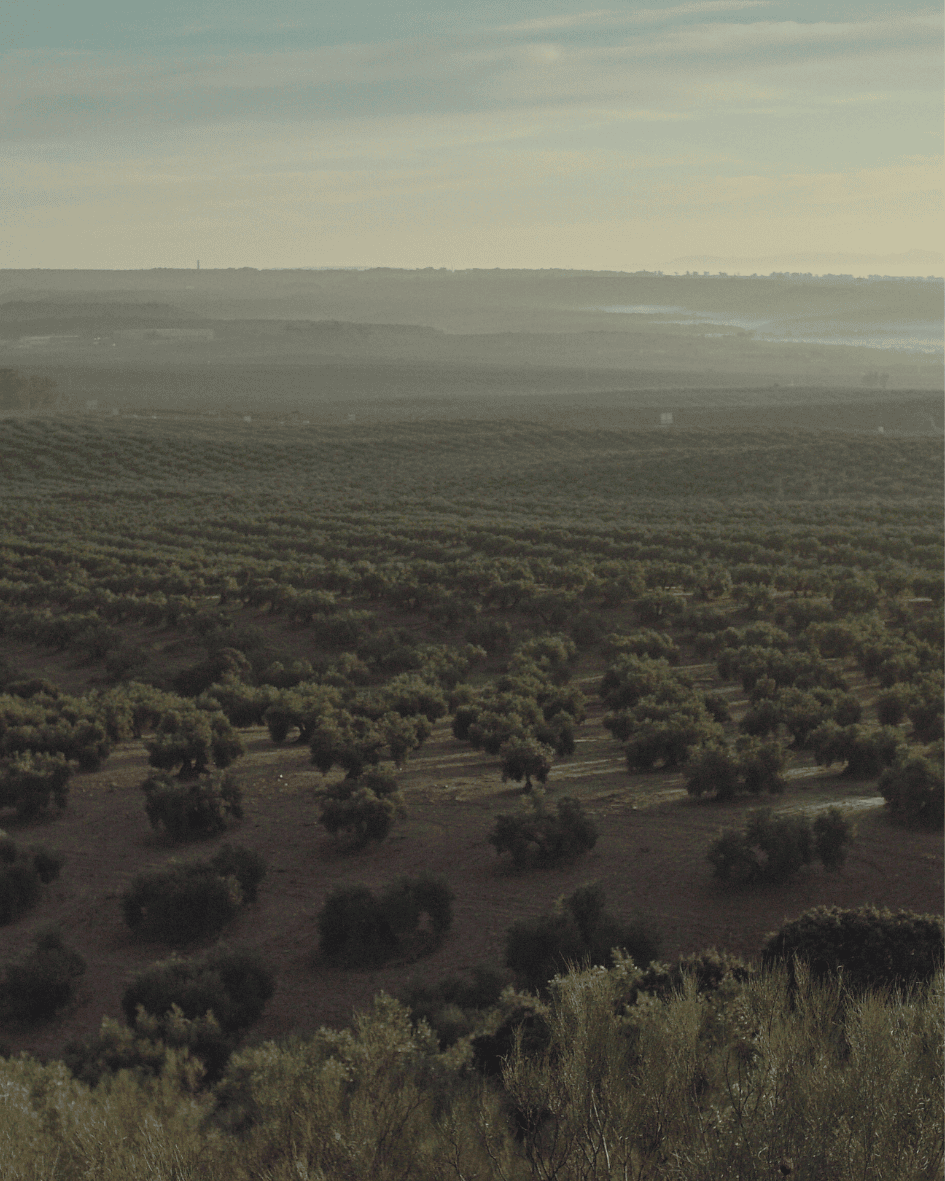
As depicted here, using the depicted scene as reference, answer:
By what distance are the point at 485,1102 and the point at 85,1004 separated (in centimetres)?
724

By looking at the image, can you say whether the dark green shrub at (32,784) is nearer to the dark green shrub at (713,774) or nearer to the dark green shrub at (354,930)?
the dark green shrub at (354,930)

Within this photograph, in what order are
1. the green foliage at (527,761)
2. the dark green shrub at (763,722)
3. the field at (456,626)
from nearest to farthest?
the field at (456,626) → the green foliage at (527,761) → the dark green shrub at (763,722)

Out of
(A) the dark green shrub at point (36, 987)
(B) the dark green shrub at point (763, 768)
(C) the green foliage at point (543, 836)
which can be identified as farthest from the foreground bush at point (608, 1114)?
(B) the dark green shrub at point (763, 768)

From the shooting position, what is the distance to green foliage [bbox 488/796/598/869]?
47.2 ft

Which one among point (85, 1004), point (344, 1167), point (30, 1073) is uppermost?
point (344, 1167)

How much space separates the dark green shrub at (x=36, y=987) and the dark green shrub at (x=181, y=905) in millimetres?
1417

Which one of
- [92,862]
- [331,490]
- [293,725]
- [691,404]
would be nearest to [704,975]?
[92,862]

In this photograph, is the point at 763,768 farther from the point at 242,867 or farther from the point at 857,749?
the point at 242,867

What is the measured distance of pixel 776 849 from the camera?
13.3m

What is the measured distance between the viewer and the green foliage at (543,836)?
14.4 metres

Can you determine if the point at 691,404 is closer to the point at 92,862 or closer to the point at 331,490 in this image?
the point at 331,490

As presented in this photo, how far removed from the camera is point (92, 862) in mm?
15148

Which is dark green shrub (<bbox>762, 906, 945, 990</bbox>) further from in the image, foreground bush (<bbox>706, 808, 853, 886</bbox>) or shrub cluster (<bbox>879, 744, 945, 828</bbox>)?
shrub cluster (<bbox>879, 744, 945, 828</bbox>)

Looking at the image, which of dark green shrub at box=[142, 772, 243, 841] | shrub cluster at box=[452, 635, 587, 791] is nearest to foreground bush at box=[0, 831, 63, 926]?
dark green shrub at box=[142, 772, 243, 841]
